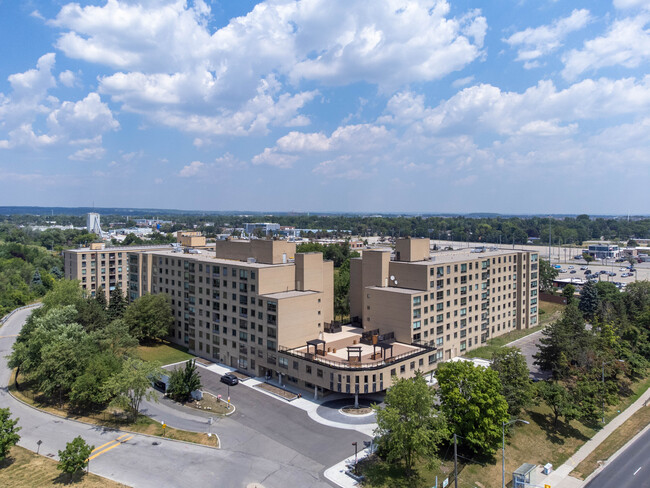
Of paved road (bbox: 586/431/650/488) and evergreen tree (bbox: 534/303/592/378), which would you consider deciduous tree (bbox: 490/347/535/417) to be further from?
evergreen tree (bbox: 534/303/592/378)

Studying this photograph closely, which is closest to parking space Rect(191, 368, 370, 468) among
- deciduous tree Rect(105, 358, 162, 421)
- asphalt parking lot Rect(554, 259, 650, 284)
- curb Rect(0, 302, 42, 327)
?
deciduous tree Rect(105, 358, 162, 421)

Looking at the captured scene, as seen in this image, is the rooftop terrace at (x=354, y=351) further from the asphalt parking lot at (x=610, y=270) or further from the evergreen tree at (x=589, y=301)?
the asphalt parking lot at (x=610, y=270)

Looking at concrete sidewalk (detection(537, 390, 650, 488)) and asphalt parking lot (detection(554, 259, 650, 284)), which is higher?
asphalt parking lot (detection(554, 259, 650, 284))

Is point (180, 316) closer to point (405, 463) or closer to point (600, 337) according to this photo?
point (405, 463)


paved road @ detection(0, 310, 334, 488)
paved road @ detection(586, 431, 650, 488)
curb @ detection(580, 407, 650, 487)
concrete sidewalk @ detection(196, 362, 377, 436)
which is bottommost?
curb @ detection(580, 407, 650, 487)

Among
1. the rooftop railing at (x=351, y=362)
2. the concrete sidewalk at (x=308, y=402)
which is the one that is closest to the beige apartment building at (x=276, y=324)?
the rooftop railing at (x=351, y=362)

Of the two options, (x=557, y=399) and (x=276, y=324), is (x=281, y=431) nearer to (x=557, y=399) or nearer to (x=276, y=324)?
(x=276, y=324)
